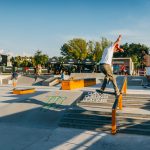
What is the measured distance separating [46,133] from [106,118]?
2496 mm

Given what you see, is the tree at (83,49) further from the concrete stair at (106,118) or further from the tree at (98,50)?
the concrete stair at (106,118)

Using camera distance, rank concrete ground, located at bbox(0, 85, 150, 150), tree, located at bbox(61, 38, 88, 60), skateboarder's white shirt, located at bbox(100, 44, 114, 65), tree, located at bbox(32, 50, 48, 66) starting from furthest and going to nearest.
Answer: tree, located at bbox(61, 38, 88, 60)
tree, located at bbox(32, 50, 48, 66)
skateboarder's white shirt, located at bbox(100, 44, 114, 65)
concrete ground, located at bbox(0, 85, 150, 150)

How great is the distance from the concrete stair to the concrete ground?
1.10 ft

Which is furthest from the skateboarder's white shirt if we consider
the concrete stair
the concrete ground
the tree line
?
the tree line

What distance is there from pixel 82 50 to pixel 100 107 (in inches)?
2471

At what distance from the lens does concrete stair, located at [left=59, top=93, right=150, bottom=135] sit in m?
9.84

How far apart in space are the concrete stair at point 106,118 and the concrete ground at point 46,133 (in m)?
0.34

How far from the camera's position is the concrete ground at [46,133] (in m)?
8.39

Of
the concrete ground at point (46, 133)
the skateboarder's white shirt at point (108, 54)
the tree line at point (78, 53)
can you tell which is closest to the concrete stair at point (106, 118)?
the concrete ground at point (46, 133)

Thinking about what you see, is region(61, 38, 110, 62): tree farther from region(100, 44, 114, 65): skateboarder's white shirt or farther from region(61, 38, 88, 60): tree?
region(100, 44, 114, 65): skateboarder's white shirt

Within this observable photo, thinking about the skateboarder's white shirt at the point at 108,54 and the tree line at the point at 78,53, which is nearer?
the skateboarder's white shirt at the point at 108,54

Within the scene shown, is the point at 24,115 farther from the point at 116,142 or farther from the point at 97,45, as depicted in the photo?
the point at 97,45

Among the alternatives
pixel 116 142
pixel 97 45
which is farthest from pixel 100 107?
pixel 97 45

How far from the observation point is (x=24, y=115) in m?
11.9
